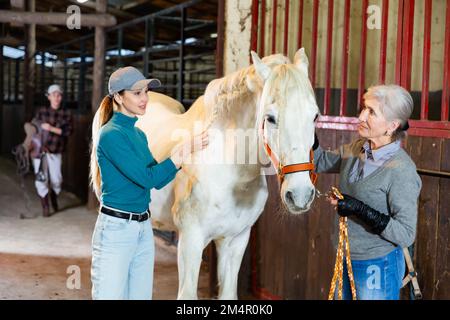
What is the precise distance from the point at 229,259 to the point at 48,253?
8.21 ft

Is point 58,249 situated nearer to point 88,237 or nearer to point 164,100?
point 88,237

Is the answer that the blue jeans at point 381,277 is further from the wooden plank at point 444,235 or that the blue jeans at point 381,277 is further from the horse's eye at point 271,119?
the horse's eye at point 271,119

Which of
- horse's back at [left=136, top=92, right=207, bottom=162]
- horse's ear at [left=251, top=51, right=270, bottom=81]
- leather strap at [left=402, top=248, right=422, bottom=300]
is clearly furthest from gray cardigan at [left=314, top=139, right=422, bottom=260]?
horse's back at [left=136, top=92, right=207, bottom=162]

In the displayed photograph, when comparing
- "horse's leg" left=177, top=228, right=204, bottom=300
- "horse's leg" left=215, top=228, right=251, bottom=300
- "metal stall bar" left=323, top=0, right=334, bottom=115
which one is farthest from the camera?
"metal stall bar" left=323, top=0, right=334, bottom=115

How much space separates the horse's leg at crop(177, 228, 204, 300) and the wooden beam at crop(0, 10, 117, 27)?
4645 mm

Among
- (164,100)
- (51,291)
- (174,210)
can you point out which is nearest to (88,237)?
(51,291)

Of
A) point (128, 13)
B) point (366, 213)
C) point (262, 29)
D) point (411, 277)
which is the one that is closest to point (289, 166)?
point (366, 213)

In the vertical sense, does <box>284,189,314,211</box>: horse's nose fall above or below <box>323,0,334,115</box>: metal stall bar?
below

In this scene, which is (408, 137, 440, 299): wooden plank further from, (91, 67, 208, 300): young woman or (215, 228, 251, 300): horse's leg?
(91, 67, 208, 300): young woman

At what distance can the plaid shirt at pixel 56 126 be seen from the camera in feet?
21.3

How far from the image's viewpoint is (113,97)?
7.08ft

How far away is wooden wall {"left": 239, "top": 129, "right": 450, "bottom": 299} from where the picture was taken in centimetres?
249

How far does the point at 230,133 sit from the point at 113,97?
2.19 ft

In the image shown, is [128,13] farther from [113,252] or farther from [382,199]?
[382,199]
